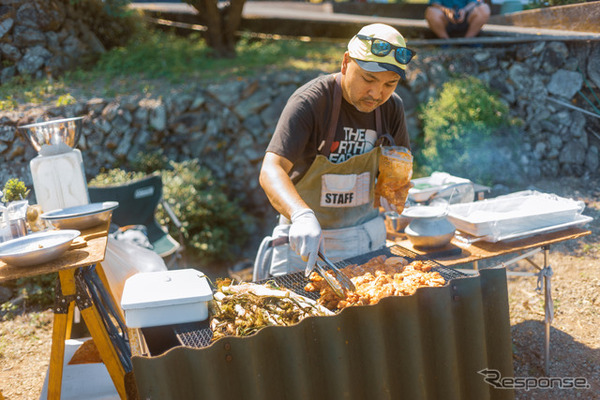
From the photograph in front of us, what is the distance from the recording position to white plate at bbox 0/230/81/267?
8.07 feet

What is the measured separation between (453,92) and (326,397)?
6.19m

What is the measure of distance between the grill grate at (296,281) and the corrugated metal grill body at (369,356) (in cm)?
18

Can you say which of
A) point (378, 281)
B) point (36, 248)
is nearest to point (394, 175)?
point (378, 281)

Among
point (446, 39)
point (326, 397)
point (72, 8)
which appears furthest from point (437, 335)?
point (72, 8)

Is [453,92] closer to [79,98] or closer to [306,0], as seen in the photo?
[79,98]

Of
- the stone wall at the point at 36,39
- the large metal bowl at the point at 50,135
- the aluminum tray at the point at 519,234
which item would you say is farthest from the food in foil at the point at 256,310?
the stone wall at the point at 36,39

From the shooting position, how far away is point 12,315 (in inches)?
207

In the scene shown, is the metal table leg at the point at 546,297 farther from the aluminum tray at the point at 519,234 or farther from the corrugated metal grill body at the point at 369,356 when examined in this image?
the corrugated metal grill body at the point at 369,356

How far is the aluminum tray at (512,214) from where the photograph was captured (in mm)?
3441

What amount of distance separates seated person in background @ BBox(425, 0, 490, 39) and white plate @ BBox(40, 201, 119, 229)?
6.75m

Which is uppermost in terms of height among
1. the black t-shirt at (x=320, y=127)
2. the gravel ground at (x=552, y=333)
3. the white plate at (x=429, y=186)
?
the black t-shirt at (x=320, y=127)

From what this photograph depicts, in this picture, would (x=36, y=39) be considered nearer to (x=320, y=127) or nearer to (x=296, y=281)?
(x=320, y=127)

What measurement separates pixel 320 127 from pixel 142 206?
3.22m

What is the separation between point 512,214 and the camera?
360 cm
